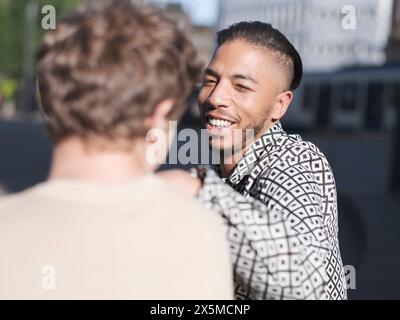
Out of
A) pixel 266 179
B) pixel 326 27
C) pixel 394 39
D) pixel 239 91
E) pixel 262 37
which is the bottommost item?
pixel 266 179

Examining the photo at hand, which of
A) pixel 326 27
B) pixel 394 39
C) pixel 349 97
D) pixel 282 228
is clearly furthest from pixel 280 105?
pixel 326 27

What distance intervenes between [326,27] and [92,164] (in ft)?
210

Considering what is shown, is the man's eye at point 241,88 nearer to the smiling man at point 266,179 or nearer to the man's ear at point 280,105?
the smiling man at point 266,179

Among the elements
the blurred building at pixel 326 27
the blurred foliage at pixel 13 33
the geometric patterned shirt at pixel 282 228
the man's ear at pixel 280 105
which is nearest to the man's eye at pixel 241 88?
the man's ear at pixel 280 105

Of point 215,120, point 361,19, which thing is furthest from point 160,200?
point 361,19

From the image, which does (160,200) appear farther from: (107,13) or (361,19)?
(361,19)

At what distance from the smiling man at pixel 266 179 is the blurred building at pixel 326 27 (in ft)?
169

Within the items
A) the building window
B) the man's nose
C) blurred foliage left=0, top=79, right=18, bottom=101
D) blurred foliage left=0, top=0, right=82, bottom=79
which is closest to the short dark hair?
the man's nose

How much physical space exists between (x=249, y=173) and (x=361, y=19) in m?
56.7

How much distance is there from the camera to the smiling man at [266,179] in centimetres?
166

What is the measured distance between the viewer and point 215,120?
2.24 metres

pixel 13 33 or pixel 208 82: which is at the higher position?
pixel 13 33

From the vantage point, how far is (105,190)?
1.46 m

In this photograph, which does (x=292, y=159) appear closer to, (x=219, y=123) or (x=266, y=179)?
(x=266, y=179)
